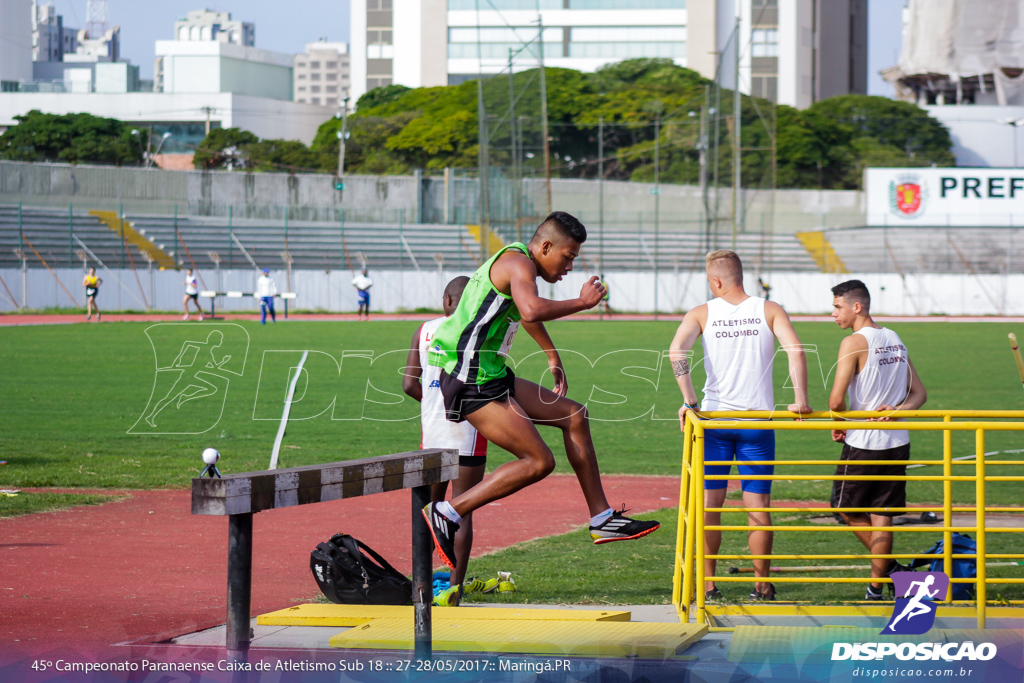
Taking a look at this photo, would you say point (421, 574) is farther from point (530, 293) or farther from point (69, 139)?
point (69, 139)

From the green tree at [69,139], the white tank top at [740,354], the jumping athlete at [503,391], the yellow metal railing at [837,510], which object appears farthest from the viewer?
the green tree at [69,139]

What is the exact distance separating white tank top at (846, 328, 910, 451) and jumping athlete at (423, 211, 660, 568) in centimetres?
209

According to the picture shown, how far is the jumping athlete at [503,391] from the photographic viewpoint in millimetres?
5164

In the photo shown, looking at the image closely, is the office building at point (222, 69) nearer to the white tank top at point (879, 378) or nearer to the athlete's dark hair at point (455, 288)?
the athlete's dark hair at point (455, 288)

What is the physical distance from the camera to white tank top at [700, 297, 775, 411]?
6.42 m

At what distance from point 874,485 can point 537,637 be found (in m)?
3.02

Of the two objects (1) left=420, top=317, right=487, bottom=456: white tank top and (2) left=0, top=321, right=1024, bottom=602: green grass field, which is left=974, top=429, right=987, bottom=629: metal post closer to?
(2) left=0, top=321, right=1024, bottom=602: green grass field

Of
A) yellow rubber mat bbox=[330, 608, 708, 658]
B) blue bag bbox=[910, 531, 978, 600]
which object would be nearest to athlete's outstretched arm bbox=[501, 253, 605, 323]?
yellow rubber mat bbox=[330, 608, 708, 658]

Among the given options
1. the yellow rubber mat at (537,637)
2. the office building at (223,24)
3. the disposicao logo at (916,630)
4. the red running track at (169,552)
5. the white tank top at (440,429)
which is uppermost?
the office building at (223,24)

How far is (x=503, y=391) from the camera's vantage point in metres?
5.24

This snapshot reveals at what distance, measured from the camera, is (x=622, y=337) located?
1158 inches

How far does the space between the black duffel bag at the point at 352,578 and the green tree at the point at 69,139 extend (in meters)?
81.1

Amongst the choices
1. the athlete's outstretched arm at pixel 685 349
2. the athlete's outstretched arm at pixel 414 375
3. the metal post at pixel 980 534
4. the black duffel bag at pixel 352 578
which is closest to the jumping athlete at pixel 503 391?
the black duffel bag at pixel 352 578

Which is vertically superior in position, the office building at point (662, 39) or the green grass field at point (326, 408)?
the office building at point (662, 39)
